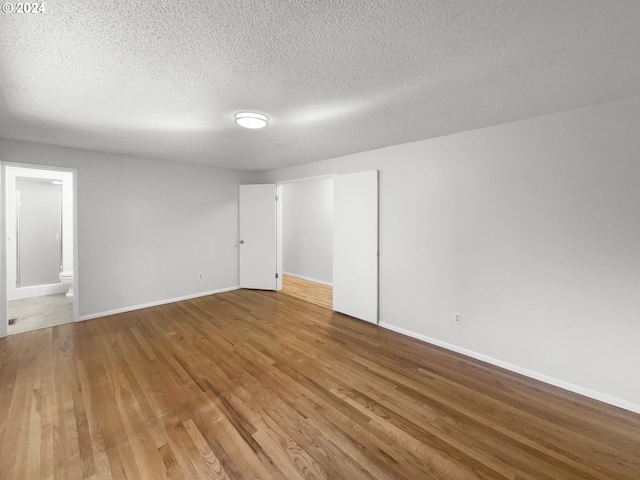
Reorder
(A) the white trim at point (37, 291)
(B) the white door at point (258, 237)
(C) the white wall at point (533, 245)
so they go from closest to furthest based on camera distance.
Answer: (C) the white wall at point (533, 245) < (A) the white trim at point (37, 291) < (B) the white door at point (258, 237)

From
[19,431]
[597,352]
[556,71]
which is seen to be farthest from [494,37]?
[19,431]

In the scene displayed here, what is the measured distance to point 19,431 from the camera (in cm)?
178

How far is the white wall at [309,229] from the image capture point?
6027 millimetres

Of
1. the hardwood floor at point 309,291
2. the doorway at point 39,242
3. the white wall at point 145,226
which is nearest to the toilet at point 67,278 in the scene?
the doorway at point 39,242

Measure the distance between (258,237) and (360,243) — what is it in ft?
7.78

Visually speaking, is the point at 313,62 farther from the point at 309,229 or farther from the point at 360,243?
the point at 309,229

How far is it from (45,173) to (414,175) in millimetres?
6336

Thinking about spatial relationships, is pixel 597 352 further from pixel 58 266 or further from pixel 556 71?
pixel 58 266

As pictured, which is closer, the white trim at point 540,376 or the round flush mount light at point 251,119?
Answer: the white trim at point 540,376

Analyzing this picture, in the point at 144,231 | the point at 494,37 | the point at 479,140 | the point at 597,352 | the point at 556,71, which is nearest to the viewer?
the point at 494,37

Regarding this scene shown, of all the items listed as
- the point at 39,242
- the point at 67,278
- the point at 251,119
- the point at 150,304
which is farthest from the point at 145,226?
the point at 251,119

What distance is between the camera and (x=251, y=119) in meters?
2.44

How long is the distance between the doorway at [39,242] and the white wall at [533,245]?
17.7ft

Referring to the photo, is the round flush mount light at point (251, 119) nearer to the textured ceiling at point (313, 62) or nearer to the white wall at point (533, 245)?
the textured ceiling at point (313, 62)
